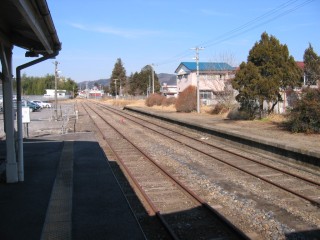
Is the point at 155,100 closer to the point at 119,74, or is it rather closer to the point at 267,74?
the point at 267,74

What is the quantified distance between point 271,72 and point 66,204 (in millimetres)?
20742

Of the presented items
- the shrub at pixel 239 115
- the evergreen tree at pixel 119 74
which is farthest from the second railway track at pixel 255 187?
the evergreen tree at pixel 119 74

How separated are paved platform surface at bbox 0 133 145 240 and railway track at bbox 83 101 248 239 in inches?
29.7

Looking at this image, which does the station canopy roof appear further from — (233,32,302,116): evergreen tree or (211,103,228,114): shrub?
(211,103,228,114): shrub

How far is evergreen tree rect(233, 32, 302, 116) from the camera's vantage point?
2531cm

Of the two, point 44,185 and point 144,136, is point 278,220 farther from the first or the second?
point 144,136

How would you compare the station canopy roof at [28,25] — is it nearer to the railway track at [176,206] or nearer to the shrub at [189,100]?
the railway track at [176,206]

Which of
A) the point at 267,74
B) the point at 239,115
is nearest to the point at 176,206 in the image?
the point at 267,74

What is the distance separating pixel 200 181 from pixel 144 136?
39.8 feet

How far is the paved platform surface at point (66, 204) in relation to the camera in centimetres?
584

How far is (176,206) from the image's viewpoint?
812 centimetres

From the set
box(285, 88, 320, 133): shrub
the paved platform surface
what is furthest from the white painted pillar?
box(285, 88, 320, 133): shrub

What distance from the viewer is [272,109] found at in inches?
1079

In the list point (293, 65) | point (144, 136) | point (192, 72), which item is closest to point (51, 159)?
point (144, 136)
